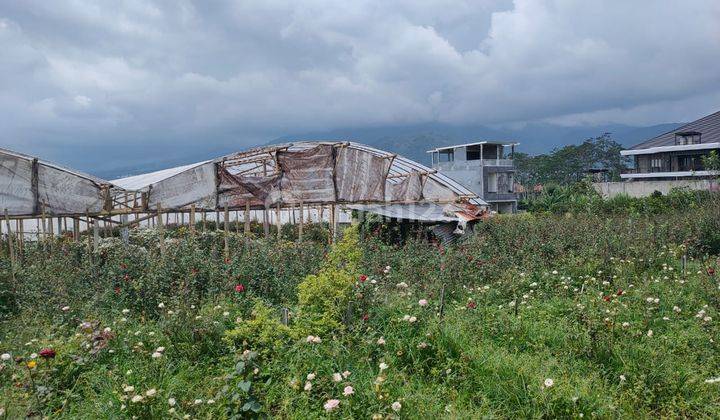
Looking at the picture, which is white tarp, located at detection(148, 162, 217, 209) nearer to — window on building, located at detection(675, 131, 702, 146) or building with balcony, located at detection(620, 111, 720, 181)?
building with balcony, located at detection(620, 111, 720, 181)

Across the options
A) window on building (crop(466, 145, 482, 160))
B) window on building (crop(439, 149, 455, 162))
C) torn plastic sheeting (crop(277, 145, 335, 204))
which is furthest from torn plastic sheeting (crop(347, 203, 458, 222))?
window on building (crop(439, 149, 455, 162))

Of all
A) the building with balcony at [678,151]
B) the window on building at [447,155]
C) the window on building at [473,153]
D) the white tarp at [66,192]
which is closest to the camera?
the white tarp at [66,192]

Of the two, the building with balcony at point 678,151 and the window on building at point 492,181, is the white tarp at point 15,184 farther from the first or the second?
the building with balcony at point 678,151

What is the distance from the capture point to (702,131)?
138 ft

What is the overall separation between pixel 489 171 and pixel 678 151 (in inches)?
588

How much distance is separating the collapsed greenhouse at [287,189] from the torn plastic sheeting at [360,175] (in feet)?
0.10

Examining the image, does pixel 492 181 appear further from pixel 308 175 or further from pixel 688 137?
pixel 308 175

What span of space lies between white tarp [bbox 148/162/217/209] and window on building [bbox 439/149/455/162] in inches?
1372

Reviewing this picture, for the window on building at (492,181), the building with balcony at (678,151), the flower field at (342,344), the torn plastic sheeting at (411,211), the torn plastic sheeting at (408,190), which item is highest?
the building with balcony at (678,151)

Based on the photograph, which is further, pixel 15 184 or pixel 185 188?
pixel 185 188

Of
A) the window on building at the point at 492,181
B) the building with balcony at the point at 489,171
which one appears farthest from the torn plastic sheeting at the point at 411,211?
the window on building at the point at 492,181

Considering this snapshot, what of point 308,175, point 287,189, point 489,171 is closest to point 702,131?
point 489,171

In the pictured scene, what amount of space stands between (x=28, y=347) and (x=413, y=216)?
1154 cm

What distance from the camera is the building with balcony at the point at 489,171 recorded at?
4400 cm
